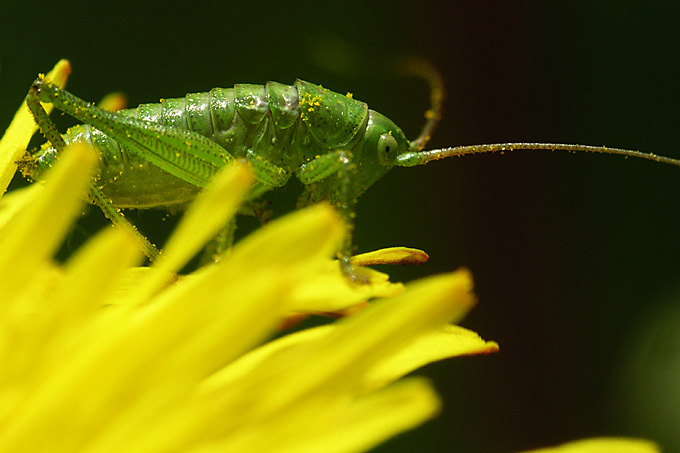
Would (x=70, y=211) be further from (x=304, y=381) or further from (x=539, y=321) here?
(x=539, y=321)

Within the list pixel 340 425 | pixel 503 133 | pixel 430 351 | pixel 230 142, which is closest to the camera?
pixel 340 425

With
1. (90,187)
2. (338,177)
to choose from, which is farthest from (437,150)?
(90,187)

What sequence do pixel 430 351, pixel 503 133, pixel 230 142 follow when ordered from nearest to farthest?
pixel 430 351 < pixel 230 142 < pixel 503 133

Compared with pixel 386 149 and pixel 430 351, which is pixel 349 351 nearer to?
pixel 430 351

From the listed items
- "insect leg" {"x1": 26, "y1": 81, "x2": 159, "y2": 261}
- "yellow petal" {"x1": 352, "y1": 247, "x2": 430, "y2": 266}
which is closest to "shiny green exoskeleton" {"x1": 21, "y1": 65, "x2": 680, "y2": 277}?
"insect leg" {"x1": 26, "y1": 81, "x2": 159, "y2": 261}

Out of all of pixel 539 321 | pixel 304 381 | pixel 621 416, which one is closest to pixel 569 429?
pixel 621 416

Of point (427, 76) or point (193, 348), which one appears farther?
point (427, 76)

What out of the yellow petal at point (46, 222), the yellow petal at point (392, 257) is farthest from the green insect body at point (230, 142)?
the yellow petal at point (46, 222)
